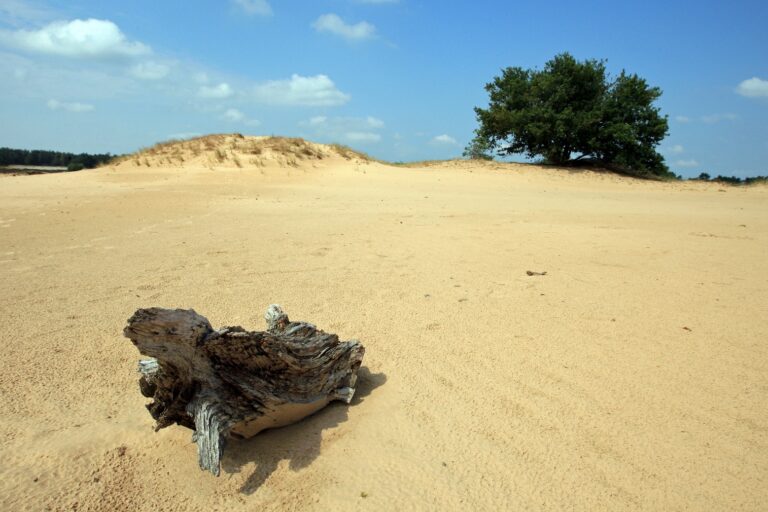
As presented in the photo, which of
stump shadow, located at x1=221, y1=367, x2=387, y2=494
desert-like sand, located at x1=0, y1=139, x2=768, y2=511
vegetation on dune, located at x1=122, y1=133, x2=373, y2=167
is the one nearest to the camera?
desert-like sand, located at x1=0, y1=139, x2=768, y2=511

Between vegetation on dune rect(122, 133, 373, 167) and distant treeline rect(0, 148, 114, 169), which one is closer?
vegetation on dune rect(122, 133, 373, 167)

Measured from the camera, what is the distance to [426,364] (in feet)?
11.7

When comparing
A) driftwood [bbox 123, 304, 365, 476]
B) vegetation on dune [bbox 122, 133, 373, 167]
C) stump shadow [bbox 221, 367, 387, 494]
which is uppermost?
vegetation on dune [bbox 122, 133, 373, 167]

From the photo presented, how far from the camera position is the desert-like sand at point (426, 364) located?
2453 mm

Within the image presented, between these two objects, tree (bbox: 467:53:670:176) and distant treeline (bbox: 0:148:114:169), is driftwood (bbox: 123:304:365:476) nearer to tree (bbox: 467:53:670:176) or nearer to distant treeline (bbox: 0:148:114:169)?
tree (bbox: 467:53:670:176)

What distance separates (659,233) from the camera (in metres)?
8.11

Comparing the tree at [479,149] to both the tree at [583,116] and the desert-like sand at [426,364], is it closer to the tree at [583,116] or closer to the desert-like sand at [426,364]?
the tree at [583,116]

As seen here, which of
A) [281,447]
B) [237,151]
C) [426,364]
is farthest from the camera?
[237,151]

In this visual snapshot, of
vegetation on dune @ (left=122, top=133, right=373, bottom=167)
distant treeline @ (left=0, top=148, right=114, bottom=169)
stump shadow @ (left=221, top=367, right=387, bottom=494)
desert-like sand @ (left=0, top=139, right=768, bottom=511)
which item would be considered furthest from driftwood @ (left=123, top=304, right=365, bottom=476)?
distant treeline @ (left=0, top=148, right=114, bottom=169)

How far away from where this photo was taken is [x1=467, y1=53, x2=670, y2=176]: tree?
789 inches

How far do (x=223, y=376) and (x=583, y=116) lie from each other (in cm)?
2010

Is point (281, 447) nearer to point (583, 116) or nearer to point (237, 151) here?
point (237, 151)

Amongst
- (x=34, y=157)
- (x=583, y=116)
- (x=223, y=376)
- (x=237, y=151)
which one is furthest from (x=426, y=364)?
(x=34, y=157)

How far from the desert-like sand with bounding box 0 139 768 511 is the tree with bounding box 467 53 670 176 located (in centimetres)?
1224
